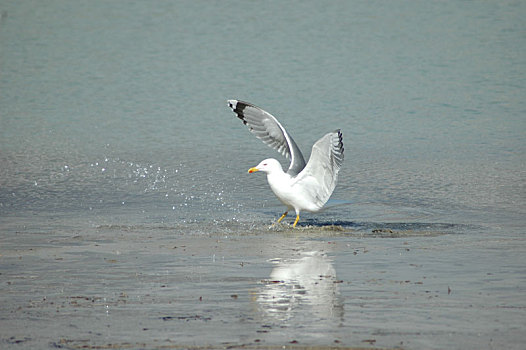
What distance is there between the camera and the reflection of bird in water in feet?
18.9

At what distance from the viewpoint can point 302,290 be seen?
21.1 ft

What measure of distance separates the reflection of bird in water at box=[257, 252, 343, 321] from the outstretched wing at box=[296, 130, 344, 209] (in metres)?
2.62

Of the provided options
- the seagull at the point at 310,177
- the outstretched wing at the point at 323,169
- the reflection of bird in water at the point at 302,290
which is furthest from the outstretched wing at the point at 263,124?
the reflection of bird in water at the point at 302,290

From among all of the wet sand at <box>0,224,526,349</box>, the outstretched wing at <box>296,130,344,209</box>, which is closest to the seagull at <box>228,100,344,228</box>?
the outstretched wing at <box>296,130,344,209</box>

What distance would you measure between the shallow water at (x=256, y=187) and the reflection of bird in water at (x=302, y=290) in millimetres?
26

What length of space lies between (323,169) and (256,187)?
7.91ft

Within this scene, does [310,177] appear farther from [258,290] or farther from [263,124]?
[258,290]

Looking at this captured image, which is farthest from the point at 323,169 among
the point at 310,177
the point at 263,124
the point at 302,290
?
the point at 302,290

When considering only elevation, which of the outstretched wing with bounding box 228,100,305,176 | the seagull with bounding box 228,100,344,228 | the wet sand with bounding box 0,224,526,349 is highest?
the outstretched wing with bounding box 228,100,305,176

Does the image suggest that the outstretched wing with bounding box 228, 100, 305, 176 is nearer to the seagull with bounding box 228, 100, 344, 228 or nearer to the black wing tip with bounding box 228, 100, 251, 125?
the black wing tip with bounding box 228, 100, 251, 125

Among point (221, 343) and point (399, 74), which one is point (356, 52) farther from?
point (221, 343)

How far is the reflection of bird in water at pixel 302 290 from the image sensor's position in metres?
5.76

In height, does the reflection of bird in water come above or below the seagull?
below

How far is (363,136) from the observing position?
17328 millimetres
